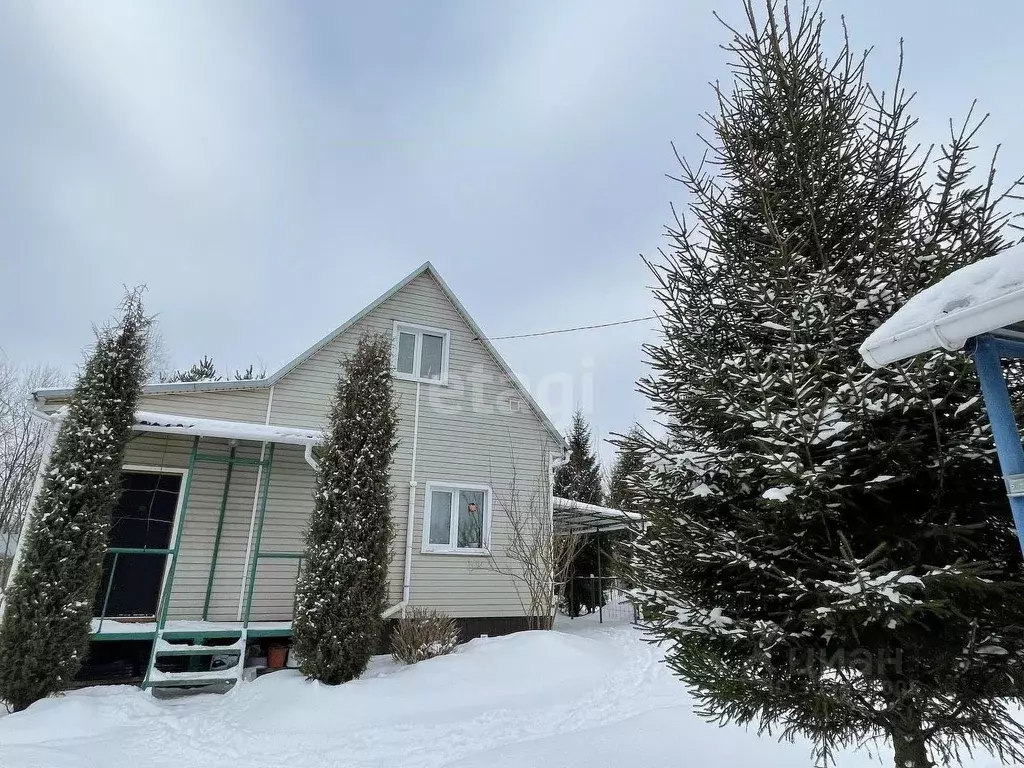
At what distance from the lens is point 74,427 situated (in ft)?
23.8

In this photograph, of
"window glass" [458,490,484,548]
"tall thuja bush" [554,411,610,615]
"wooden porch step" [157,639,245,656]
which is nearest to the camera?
"wooden porch step" [157,639,245,656]

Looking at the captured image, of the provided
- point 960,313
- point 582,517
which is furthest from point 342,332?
point 960,313

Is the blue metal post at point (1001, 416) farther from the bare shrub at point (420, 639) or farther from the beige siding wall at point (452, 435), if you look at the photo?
the beige siding wall at point (452, 435)

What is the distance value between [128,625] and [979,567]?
963 centimetres

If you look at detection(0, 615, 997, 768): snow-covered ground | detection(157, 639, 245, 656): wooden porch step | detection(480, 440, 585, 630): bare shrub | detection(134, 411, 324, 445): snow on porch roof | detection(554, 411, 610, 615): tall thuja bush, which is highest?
detection(554, 411, 610, 615): tall thuja bush

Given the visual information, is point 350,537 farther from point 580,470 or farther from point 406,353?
point 580,470

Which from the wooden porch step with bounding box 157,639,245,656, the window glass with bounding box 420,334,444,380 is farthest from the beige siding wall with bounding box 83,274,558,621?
the wooden porch step with bounding box 157,639,245,656

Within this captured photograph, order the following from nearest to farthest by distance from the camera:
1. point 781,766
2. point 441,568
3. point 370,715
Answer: point 781,766
point 370,715
point 441,568

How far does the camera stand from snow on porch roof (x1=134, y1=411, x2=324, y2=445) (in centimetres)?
790

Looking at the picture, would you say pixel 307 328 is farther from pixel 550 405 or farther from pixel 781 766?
pixel 781 766

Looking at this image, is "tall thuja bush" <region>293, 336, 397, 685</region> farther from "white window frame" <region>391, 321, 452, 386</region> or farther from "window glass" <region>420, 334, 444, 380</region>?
"window glass" <region>420, 334, 444, 380</region>

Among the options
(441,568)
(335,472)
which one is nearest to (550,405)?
(441,568)

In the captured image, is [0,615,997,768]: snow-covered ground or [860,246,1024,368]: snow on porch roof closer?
[860,246,1024,368]: snow on porch roof

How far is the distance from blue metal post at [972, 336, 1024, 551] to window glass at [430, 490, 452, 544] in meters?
9.26
